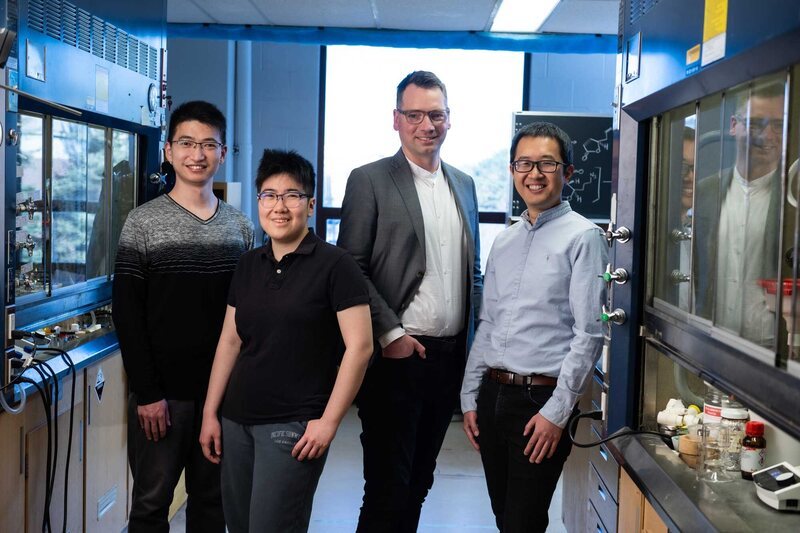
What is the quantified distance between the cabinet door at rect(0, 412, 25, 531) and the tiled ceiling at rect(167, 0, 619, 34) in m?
2.91

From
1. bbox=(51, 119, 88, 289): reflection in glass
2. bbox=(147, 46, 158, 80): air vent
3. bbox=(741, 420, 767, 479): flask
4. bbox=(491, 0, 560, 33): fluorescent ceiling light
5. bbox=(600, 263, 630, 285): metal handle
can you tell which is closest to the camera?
bbox=(741, 420, 767, 479): flask

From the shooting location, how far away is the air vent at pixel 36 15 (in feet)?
6.81

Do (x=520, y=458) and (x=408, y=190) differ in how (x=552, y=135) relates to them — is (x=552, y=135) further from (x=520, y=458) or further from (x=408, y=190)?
(x=520, y=458)

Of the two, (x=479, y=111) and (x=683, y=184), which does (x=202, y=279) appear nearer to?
(x=683, y=184)

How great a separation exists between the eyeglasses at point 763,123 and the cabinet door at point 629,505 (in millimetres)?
891

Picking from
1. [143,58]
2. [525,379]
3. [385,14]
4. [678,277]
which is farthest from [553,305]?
[385,14]

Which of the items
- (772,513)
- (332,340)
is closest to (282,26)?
(332,340)

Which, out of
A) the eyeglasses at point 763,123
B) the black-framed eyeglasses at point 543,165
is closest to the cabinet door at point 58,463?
the black-framed eyeglasses at point 543,165

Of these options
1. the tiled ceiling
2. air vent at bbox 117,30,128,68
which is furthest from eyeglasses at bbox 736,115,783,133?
the tiled ceiling

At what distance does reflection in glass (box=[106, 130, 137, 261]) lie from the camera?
9.46ft

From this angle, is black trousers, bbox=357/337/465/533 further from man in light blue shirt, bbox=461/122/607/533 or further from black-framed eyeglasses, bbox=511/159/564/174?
black-framed eyeglasses, bbox=511/159/564/174

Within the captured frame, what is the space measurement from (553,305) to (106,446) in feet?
5.13

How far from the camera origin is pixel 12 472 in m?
2.06

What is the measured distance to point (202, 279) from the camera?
2195 mm
